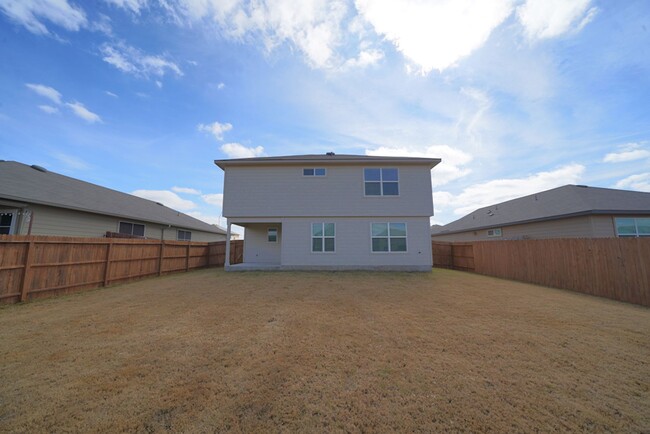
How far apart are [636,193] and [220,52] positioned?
24979mm

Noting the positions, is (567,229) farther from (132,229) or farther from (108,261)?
(132,229)

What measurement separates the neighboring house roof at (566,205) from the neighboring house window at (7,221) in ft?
84.6

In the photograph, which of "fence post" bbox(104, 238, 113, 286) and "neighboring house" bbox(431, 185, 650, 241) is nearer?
"fence post" bbox(104, 238, 113, 286)

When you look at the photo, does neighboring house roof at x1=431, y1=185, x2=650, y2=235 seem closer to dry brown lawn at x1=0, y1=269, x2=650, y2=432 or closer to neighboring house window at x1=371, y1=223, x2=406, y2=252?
neighboring house window at x1=371, y1=223, x2=406, y2=252

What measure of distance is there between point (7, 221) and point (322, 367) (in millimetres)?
14873

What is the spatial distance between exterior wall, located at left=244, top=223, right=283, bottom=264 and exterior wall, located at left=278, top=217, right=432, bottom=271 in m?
2.60

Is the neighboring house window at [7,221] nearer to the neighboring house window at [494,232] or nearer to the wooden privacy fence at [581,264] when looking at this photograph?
the wooden privacy fence at [581,264]

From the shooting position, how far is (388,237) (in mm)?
13188

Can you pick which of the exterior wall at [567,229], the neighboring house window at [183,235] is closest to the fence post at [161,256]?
the neighboring house window at [183,235]

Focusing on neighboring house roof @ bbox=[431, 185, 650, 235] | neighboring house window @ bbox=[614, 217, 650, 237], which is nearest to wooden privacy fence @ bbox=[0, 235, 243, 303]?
neighboring house roof @ bbox=[431, 185, 650, 235]

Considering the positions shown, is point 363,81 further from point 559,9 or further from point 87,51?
point 87,51

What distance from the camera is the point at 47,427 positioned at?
225cm

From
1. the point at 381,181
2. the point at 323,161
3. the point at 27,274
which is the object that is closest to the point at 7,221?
the point at 27,274

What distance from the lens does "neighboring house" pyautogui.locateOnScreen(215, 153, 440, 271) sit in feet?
43.0
